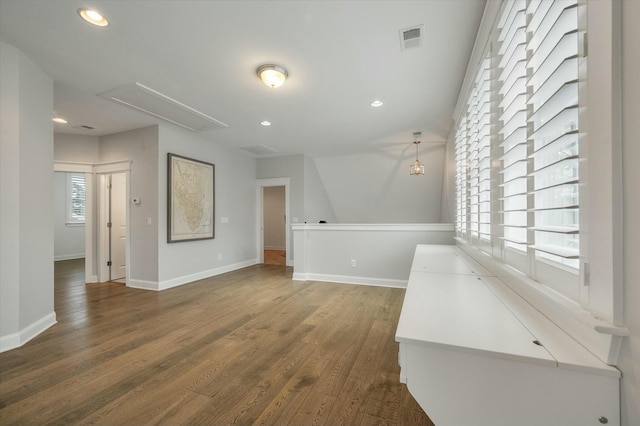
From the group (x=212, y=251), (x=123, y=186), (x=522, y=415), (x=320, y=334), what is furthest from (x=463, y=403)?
(x=123, y=186)

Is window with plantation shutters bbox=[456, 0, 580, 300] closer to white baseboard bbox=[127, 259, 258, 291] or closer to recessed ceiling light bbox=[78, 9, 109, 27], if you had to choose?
recessed ceiling light bbox=[78, 9, 109, 27]

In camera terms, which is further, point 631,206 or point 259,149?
point 259,149

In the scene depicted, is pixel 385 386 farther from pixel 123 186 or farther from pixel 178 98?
pixel 123 186

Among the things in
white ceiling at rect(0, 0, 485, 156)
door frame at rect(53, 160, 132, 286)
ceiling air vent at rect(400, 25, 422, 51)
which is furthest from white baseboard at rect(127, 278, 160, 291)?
ceiling air vent at rect(400, 25, 422, 51)

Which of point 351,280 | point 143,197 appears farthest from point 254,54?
point 351,280

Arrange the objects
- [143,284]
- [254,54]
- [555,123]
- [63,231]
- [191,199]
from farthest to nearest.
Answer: [63,231] < [191,199] < [143,284] < [254,54] < [555,123]

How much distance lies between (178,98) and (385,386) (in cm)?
369

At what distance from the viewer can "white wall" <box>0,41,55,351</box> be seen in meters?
2.33

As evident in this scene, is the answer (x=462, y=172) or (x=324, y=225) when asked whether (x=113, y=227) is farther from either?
(x=462, y=172)

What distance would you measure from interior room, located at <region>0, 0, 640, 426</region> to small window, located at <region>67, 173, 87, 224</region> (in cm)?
297

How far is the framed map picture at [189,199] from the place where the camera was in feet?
14.3

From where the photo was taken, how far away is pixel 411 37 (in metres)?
2.17

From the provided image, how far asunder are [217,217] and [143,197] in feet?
4.50

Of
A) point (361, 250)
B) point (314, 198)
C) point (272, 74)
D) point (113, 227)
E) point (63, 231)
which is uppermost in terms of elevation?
point (272, 74)
